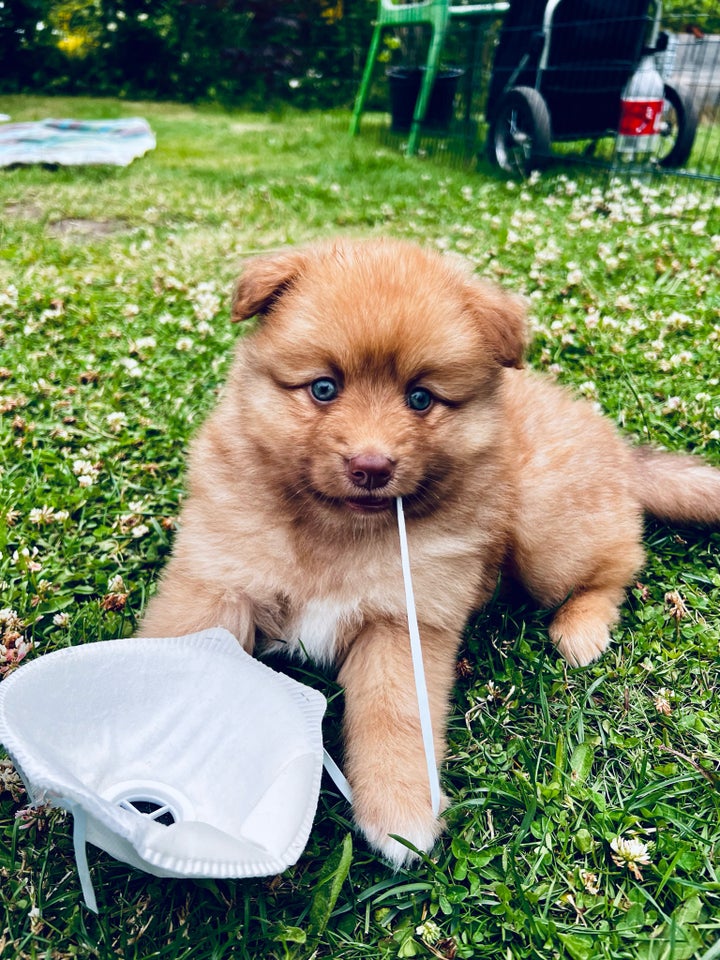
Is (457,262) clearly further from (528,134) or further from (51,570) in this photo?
(528,134)

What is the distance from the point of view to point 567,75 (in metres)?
6.68

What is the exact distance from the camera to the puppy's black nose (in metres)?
1.59

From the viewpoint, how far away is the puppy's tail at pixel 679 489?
2367 millimetres

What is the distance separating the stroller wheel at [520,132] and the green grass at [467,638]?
1666 millimetres

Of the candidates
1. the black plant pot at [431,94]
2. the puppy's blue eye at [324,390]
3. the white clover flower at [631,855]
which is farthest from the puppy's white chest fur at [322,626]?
the black plant pot at [431,94]

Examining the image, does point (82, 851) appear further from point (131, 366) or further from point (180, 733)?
point (131, 366)

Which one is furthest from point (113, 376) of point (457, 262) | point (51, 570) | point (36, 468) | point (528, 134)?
point (528, 134)

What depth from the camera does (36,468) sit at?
8.63 ft

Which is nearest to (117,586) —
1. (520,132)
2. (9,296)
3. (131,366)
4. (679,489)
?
(131,366)

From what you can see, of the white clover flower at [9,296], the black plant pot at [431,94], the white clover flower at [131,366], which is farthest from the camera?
the black plant pot at [431,94]

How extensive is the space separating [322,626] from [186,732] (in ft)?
1.32

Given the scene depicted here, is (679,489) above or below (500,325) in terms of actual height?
below

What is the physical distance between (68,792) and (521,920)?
35.2 inches

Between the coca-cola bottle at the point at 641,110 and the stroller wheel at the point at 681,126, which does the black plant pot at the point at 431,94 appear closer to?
the coca-cola bottle at the point at 641,110
